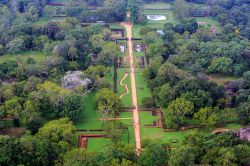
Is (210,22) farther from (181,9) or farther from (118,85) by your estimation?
(118,85)

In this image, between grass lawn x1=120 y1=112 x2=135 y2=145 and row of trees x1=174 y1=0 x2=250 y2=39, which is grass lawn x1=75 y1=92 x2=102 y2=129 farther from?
row of trees x1=174 y1=0 x2=250 y2=39

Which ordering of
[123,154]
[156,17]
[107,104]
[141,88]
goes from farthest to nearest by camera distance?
[156,17] → [141,88] → [107,104] → [123,154]

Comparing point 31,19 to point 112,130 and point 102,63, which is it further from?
point 112,130

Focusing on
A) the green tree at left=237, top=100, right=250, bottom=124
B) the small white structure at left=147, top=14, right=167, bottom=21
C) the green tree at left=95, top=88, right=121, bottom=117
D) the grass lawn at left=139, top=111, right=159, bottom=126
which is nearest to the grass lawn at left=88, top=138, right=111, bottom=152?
the green tree at left=95, top=88, right=121, bottom=117

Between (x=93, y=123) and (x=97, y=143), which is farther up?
(x=93, y=123)

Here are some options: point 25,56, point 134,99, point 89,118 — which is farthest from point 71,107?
point 25,56

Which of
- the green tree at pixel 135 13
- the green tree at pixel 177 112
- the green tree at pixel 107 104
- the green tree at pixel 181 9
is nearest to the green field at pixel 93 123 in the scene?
the green tree at pixel 107 104

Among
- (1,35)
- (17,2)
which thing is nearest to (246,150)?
(1,35)
